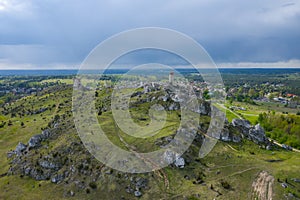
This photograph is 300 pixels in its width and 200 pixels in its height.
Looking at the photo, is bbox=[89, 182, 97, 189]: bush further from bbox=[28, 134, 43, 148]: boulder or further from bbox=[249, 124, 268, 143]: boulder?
bbox=[249, 124, 268, 143]: boulder

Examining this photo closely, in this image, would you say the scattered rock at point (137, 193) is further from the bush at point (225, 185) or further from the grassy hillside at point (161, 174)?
the bush at point (225, 185)

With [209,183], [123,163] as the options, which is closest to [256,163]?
[209,183]

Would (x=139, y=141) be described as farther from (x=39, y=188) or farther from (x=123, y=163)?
(x=39, y=188)

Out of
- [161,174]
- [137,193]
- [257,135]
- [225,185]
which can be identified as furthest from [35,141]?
[257,135]

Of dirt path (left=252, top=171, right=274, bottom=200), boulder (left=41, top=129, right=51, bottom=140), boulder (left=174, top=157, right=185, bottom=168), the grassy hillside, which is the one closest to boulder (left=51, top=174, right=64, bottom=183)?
the grassy hillside

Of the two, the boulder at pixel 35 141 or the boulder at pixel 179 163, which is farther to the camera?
the boulder at pixel 35 141

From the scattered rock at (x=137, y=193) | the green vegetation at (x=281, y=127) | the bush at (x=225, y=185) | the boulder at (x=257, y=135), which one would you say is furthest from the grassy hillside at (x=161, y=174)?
the green vegetation at (x=281, y=127)

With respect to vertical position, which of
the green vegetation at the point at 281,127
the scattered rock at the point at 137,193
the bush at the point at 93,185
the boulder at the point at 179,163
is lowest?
the green vegetation at the point at 281,127

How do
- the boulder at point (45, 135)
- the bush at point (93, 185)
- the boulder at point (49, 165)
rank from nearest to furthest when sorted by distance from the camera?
the bush at point (93, 185) → the boulder at point (49, 165) → the boulder at point (45, 135)

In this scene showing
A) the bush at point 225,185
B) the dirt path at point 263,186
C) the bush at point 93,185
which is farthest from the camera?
the bush at point 93,185

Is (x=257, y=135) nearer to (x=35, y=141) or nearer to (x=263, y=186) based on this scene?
(x=263, y=186)
